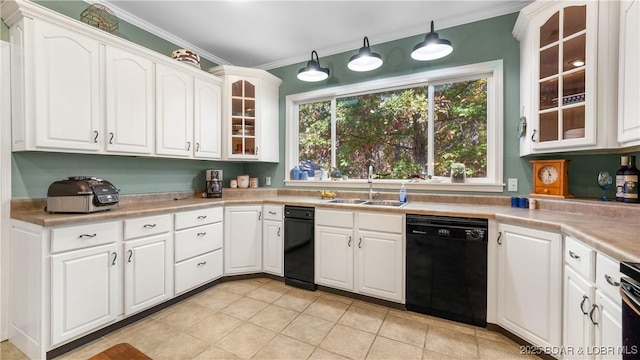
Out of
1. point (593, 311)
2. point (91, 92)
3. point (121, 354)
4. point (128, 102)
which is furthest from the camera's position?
point (128, 102)

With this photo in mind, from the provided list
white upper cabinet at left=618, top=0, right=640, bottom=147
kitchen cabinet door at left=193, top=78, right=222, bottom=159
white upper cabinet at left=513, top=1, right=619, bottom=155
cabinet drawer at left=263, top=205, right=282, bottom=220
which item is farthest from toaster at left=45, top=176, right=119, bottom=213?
white upper cabinet at left=618, top=0, right=640, bottom=147

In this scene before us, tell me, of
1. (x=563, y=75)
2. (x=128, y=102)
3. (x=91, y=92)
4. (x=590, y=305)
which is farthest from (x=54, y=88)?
(x=563, y=75)

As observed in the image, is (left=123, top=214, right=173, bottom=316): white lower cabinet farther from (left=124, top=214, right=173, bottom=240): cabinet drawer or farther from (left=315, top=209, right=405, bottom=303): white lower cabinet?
(left=315, top=209, right=405, bottom=303): white lower cabinet

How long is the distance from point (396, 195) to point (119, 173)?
9.42 feet

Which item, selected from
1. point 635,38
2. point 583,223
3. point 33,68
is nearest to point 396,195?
point 583,223

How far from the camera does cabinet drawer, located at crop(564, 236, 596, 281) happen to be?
4.17 feet

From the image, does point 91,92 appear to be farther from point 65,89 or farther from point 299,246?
point 299,246

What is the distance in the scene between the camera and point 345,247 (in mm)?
2514

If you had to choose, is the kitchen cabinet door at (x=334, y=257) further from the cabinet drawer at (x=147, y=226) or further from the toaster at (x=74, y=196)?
the toaster at (x=74, y=196)

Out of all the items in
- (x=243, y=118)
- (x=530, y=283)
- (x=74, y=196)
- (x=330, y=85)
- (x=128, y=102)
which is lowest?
(x=530, y=283)

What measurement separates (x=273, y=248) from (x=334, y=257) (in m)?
0.77

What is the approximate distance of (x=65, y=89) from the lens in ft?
6.29

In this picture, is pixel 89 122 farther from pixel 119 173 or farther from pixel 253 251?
pixel 253 251

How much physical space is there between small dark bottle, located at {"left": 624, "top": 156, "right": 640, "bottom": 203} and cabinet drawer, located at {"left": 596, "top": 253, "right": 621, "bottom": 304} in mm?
1006
